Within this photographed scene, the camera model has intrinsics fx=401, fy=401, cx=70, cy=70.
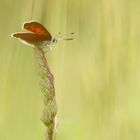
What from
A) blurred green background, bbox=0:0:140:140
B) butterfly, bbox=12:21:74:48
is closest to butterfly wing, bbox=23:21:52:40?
butterfly, bbox=12:21:74:48

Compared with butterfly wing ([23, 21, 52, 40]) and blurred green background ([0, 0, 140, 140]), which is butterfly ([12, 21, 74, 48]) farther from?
blurred green background ([0, 0, 140, 140])

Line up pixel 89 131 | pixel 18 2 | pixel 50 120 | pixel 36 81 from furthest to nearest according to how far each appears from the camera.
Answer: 1. pixel 18 2
2. pixel 36 81
3. pixel 89 131
4. pixel 50 120

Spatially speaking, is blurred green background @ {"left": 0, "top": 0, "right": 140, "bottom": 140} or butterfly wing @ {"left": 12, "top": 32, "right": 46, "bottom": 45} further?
blurred green background @ {"left": 0, "top": 0, "right": 140, "bottom": 140}

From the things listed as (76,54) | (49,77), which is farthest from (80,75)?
(49,77)

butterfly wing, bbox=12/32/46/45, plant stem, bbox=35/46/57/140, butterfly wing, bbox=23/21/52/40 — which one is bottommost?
plant stem, bbox=35/46/57/140

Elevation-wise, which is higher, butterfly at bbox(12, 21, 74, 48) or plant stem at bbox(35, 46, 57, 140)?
butterfly at bbox(12, 21, 74, 48)

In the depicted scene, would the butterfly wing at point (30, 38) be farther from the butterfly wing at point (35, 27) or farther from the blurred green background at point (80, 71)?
the blurred green background at point (80, 71)

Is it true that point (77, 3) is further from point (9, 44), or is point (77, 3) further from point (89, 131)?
point (89, 131)

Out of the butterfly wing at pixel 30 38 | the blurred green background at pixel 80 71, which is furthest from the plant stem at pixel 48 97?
the blurred green background at pixel 80 71
